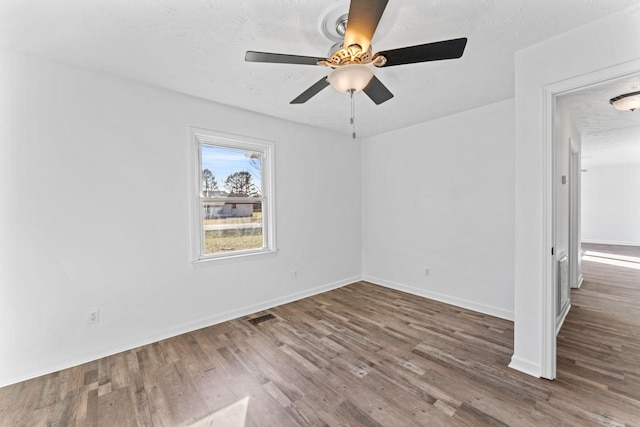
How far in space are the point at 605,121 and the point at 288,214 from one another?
471 centimetres

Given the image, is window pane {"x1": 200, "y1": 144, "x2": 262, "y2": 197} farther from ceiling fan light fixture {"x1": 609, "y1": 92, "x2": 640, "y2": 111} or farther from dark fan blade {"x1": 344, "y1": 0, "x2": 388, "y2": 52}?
ceiling fan light fixture {"x1": 609, "y1": 92, "x2": 640, "y2": 111}

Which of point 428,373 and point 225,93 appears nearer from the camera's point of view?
point 428,373

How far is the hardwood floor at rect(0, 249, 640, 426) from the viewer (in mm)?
1761

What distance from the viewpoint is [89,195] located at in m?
2.47

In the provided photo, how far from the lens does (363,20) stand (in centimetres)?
142

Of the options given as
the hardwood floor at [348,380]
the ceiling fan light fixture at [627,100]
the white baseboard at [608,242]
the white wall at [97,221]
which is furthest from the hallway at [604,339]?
the white baseboard at [608,242]

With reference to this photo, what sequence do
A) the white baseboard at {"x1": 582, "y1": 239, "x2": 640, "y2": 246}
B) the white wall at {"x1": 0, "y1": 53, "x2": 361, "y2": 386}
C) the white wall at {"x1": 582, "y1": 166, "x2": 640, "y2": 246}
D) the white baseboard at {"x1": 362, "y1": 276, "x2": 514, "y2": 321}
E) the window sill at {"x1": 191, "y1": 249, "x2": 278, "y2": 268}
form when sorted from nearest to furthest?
the white wall at {"x1": 0, "y1": 53, "x2": 361, "y2": 386} < the window sill at {"x1": 191, "y1": 249, "x2": 278, "y2": 268} < the white baseboard at {"x1": 362, "y1": 276, "x2": 514, "y2": 321} < the white wall at {"x1": 582, "y1": 166, "x2": 640, "y2": 246} < the white baseboard at {"x1": 582, "y1": 239, "x2": 640, "y2": 246}

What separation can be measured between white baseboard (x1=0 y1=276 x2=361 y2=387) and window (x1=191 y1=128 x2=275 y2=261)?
0.71 meters

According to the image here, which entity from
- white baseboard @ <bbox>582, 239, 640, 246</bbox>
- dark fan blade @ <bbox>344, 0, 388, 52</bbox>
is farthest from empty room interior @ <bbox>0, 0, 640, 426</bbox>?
white baseboard @ <bbox>582, 239, 640, 246</bbox>

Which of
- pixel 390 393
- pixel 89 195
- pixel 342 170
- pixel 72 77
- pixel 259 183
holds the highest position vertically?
pixel 72 77

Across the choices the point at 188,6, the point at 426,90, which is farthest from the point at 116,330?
the point at 426,90

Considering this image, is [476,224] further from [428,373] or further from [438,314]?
[428,373]

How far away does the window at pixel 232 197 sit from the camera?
3.19 meters

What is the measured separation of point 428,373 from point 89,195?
3.36 meters
